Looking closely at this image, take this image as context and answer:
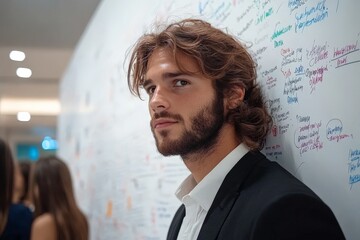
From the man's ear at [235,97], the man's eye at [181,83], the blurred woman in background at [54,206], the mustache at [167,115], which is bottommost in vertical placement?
the blurred woman in background at [54,206]

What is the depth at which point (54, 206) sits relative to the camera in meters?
2.14

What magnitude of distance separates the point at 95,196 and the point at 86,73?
1153mm

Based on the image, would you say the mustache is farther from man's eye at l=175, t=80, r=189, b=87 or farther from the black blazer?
the black blazer

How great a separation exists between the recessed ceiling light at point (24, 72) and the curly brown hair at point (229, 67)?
14.3ft

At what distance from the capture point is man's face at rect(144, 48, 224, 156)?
3.49 feet

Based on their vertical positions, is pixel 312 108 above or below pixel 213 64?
below

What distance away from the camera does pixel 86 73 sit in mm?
3703

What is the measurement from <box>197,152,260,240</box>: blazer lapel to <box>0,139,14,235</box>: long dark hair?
43.6 inches

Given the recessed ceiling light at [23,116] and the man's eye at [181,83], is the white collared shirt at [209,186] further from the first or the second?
the recessed ceiling light at [23,116]

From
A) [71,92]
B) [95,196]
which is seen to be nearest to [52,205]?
[95,196]

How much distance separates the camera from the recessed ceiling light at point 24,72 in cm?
507

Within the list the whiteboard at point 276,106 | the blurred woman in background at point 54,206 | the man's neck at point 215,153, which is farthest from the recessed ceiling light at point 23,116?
the man's neck at point 215,153

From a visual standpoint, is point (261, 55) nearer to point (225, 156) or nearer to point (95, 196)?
point (225, 156)

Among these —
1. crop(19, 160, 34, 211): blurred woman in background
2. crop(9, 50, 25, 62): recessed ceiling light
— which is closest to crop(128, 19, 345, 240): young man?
crop(19, 160, 34, 211): blurred woman in background
